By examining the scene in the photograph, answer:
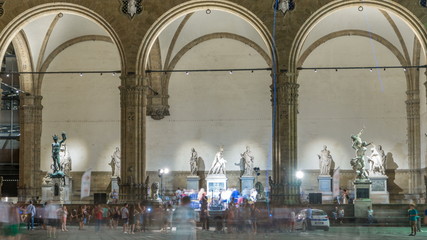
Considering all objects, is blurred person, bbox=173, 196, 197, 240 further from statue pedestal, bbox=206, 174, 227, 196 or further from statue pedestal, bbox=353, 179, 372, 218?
statue pedestal, bbox=206, 174, 227, 196

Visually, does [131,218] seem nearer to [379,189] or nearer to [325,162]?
[325,162]

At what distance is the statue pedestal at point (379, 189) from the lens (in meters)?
38.6

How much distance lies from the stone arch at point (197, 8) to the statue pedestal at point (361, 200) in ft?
20.7

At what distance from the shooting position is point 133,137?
33344 mm

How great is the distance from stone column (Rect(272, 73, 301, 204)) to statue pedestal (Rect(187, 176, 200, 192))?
878cm

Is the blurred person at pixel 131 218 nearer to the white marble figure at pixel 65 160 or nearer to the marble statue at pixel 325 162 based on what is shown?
the white marble figure at pixel 65 160

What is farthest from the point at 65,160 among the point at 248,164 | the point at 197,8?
the point at 197,8

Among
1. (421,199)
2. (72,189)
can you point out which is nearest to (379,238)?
(421,199)

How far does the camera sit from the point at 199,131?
42156mm

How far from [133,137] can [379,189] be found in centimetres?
1342

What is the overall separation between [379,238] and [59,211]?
12.6m

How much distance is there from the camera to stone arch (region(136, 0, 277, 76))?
33.2 meters

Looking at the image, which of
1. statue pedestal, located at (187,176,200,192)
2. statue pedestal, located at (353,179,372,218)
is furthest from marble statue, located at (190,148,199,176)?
statue pedestal, located at (353,179,372,218)

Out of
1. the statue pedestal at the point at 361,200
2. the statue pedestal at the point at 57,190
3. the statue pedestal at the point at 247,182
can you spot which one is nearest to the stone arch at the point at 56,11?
the statue pedestal at the point at 57,190
